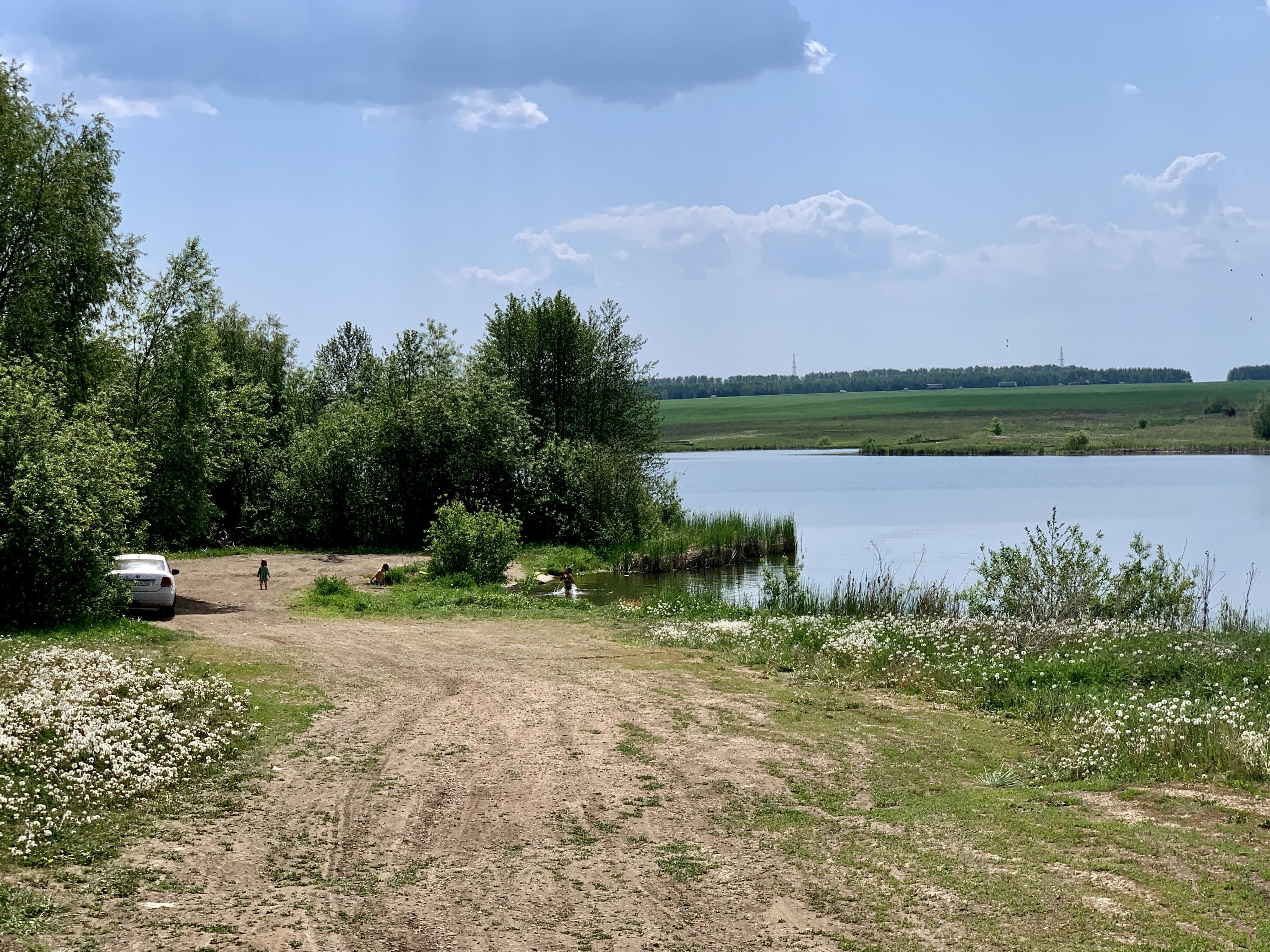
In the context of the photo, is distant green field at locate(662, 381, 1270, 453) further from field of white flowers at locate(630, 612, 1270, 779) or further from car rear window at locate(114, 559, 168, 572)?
field of white flowers at locate(630, 612, 1270, 779)

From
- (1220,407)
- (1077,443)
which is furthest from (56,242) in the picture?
(1220,407)

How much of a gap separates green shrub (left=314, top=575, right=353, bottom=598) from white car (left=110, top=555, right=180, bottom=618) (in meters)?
5.59

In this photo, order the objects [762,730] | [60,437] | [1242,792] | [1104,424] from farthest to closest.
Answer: [1104,424] < [60,437] < [762,730] < [1242,792]

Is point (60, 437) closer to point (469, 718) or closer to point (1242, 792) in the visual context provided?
point (469, 718)

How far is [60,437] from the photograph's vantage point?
19.0m

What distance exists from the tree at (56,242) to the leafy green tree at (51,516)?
13.6 feet

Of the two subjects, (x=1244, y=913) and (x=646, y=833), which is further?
(x=646, y=833)

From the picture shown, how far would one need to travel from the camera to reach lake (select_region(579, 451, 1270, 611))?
37.4 meters

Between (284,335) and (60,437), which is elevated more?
(284,335)

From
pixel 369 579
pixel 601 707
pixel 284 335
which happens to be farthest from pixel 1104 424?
pixel 601 707

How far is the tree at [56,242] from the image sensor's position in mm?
24547

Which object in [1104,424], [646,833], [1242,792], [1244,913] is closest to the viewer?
[1244,913]

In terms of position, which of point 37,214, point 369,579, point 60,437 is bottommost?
point 369,579

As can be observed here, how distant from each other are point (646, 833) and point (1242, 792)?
18.6ft
